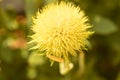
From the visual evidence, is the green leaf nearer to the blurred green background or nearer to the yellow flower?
the blurred green background

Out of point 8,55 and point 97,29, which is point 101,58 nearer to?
point 97,29

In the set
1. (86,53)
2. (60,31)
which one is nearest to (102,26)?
(86,53)

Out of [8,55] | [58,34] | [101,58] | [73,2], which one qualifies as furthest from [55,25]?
[101,58]

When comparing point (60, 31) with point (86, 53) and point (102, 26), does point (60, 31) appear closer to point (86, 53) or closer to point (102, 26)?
point (102, 26)

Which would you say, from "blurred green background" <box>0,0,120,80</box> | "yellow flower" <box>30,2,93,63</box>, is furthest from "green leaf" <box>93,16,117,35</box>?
"yellow flower" <box>30,2,93,63</box>

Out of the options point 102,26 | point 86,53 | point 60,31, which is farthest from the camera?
point 86,53
